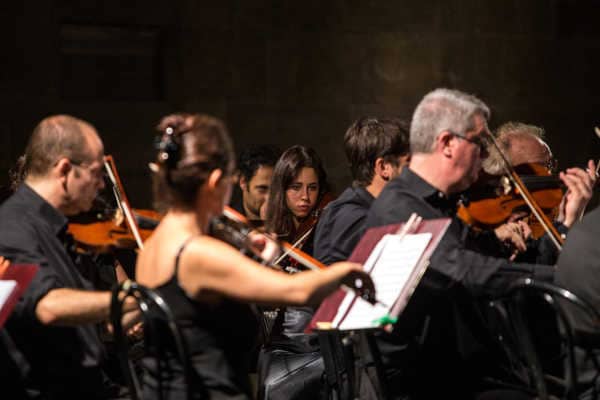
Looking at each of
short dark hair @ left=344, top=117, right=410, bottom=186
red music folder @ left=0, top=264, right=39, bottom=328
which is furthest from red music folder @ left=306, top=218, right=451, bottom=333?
short dark hair @ left=344, top=117, right=410, bottom=186

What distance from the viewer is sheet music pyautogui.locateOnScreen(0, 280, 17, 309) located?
9.29 ft

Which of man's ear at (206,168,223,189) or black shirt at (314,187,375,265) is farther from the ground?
man's ear at (206,168,223,189)

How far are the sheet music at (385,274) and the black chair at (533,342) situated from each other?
284 mm

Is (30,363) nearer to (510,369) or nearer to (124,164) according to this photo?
(510,369)

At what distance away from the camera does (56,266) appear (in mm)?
3186

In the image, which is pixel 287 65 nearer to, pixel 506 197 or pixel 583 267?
pixel 506 197

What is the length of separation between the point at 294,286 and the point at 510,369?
1120mm

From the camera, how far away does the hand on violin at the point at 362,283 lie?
2.67 m

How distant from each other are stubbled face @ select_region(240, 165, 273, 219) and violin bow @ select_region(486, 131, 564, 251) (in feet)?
7.36

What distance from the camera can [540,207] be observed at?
152 inches

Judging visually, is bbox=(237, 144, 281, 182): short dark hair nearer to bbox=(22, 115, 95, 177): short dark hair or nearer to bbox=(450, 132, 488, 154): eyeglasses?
bbox=(450, 132, 488, 154): eyeglasses

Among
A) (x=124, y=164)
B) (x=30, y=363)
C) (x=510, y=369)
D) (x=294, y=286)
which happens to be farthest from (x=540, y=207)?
(x=124, y=164)

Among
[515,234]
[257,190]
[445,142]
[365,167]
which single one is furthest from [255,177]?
[445,142]

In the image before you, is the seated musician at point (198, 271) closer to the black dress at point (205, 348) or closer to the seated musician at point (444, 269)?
the black dress at point (205, 348)
